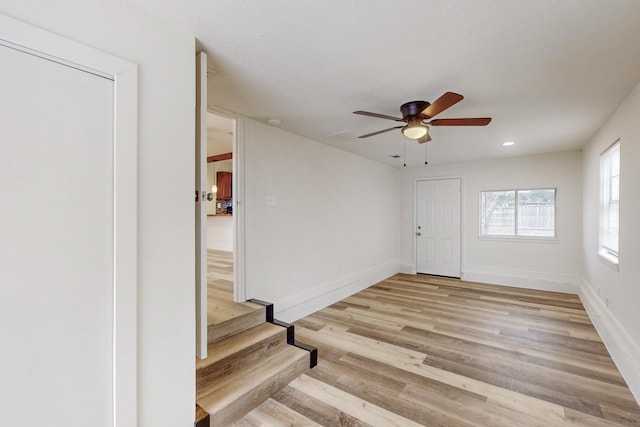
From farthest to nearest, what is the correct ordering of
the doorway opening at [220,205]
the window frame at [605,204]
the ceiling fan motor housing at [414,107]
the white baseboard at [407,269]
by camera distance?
the white baseboard at [407,269] → the doorway opening at [220,205] → the window frame at [605,204] → the ceiling fan motor housing at [414,107]

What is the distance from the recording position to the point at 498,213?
18.8ft

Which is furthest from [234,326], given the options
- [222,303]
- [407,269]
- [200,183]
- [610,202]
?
[407,269]

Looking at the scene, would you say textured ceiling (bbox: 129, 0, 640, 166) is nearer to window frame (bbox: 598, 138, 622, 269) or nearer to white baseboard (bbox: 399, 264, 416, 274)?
window frame (bbox: 598, 138, 622, 269)

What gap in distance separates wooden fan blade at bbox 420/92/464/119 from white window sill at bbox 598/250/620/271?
2.34 m

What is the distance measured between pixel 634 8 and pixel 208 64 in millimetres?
2480

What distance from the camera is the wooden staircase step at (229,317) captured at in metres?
2.52

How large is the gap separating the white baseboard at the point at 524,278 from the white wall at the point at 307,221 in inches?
72.4

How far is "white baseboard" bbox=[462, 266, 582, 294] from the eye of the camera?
500 cm

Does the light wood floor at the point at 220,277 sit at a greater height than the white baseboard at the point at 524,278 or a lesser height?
greater

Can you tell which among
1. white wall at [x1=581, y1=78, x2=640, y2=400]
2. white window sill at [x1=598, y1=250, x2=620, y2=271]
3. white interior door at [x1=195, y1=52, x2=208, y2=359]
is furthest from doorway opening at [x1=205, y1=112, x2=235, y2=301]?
white window sill at [x1=598, y1=250, x2=620, y2=271]

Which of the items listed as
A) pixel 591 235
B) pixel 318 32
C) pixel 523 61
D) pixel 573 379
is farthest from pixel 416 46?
pixel 591 235
